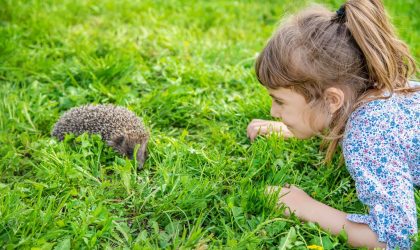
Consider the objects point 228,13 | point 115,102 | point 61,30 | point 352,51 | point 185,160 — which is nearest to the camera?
point 352,51

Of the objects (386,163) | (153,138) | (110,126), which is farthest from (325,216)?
(110,126)

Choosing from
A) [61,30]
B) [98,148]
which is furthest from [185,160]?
[61,30]

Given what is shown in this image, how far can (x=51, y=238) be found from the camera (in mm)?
2740

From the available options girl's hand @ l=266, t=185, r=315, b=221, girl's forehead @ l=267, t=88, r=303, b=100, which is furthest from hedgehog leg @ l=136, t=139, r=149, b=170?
girl's forehead @ l=267, t=88, r=303, b=100

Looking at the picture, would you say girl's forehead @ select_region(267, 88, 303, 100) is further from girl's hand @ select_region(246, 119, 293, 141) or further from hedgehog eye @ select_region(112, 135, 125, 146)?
hedgehog eye @ select_region(112, 135, 125, 146)

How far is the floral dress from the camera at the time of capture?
2768 mm

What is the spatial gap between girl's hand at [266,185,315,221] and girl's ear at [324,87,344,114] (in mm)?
530

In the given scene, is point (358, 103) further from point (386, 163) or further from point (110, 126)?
point (110, 126)

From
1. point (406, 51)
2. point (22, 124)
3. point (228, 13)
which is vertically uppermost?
point (406, 51)

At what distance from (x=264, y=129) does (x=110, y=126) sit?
3.65 feet

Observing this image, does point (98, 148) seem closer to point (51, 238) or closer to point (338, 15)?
point (51, 238)

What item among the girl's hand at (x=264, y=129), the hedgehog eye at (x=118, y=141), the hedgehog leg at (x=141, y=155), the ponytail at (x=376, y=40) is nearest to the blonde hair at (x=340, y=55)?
the ponytail at (x=376, y=40)

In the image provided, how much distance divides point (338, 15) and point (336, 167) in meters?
1.08

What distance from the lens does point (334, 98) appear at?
3.05 m
